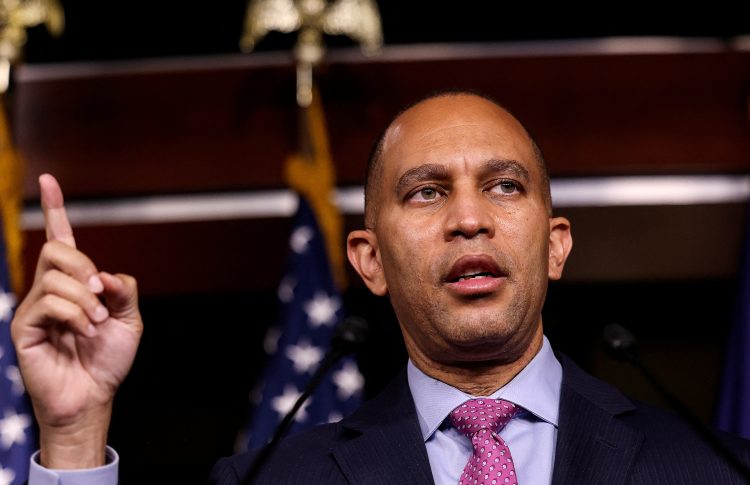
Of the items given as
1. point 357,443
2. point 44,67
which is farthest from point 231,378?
point 357,443

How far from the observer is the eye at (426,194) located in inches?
61.7

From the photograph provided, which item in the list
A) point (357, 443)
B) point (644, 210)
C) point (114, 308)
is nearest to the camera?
point (114, 308)

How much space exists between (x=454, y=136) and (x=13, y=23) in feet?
6.37

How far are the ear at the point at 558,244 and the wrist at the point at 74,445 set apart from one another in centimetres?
80

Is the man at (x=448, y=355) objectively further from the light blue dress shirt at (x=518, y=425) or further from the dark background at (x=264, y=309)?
the dark background at (x=264, y=309)

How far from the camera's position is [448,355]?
5.02 ft

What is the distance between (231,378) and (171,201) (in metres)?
0.69

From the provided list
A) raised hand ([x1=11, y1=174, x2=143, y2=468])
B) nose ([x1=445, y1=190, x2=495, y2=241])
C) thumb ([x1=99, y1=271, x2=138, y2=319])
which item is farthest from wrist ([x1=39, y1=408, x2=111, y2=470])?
nose ([x1=445, y1=190, x2=495, y2=241])

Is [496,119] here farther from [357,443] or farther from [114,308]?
[114,308]

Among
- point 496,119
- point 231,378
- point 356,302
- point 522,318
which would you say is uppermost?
point 496,119

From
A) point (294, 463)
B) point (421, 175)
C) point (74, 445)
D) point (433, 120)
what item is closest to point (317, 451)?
point (294, 463)

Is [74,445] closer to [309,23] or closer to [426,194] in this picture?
[426,194]

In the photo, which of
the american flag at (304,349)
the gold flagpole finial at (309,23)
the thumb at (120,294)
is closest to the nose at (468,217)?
the thumb at (120,294)

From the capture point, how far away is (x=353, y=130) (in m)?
3.37
